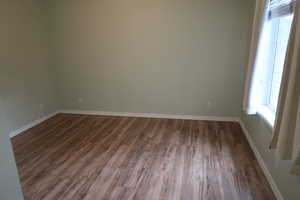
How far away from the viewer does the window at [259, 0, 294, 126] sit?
7.36 feet

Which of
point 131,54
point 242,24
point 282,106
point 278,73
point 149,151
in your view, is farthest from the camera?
point 131,54

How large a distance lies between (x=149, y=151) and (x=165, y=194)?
0.88 m

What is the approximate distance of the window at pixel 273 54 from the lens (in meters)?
2.24

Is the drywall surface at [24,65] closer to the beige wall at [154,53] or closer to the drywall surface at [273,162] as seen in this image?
the beige wall at [154,53]

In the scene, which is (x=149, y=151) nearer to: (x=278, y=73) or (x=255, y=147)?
(x=255, y=147)

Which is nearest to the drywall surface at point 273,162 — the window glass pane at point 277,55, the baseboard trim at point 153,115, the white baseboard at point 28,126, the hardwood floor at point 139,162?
the hardwood floor at point 139,162

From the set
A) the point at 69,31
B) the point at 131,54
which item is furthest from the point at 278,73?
the point at 69,31

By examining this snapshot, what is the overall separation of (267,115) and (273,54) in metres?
A: 0.74

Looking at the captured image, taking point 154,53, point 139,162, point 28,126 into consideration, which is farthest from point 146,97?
point 28,126

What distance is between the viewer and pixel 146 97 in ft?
13.7

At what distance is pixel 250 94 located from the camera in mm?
2547

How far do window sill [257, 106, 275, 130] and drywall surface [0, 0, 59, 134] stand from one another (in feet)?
11.4

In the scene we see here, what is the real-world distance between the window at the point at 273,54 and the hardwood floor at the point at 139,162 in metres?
0.72

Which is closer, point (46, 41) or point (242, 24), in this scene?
point (242, 24)
